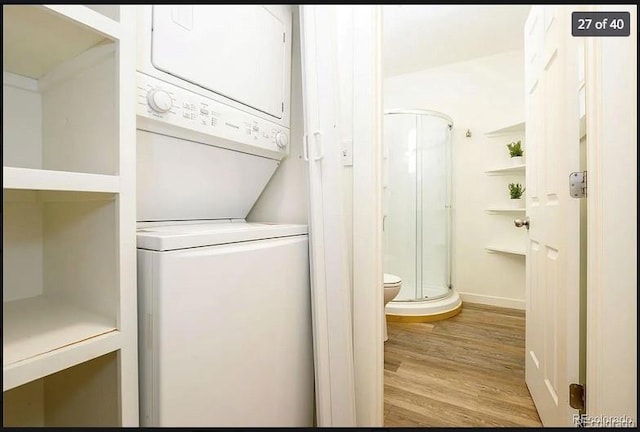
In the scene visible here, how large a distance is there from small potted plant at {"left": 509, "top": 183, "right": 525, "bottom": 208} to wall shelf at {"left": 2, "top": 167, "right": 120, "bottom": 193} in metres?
3.22

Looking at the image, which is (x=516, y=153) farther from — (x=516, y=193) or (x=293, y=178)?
(x=293, y=178)

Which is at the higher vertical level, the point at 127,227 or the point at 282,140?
the point at 282,140

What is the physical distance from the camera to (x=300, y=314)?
1.16m

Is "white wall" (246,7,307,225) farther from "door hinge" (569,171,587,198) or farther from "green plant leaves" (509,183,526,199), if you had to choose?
"green plant leaves" (509,183,526,199)

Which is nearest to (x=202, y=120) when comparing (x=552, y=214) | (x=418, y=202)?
(x=552, y=214)

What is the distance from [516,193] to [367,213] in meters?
2.44

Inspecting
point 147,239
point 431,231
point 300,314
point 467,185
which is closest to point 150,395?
point 147,239

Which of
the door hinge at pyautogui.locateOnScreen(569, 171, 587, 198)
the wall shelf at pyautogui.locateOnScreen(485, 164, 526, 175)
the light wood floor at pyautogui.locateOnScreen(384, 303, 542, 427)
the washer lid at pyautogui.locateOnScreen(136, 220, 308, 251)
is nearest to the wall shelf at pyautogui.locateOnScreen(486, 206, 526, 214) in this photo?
the wall shelf at pyautogui.locateOnScreen(485, 164, 526, 175)

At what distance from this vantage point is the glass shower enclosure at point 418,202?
3.11 meters

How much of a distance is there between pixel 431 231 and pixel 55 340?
10.1 feet

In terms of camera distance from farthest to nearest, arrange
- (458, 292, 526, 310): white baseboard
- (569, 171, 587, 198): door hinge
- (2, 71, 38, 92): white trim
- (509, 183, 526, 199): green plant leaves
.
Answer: (458, 292, 526, 310): white baseboard
(509, 183, 526, 199): green plant leaves
(569, 171, 587, 198): door hinge
(2, 71, 38, 92): white trim

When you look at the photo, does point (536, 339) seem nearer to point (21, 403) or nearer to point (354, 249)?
point (354, 249)

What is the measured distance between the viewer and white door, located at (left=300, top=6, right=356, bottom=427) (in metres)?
1.13

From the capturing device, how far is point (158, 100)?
2.70 feet
